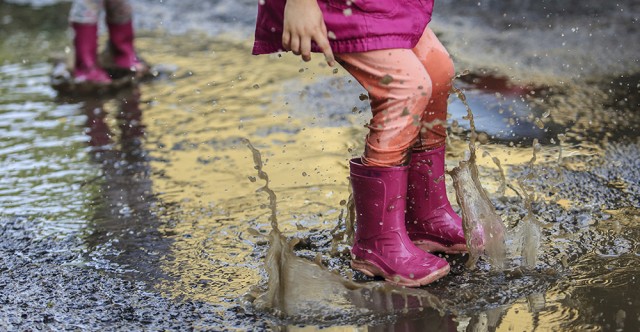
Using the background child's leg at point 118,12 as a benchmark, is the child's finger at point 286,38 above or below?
above

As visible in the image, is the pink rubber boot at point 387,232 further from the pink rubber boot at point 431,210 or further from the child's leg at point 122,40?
the child's leg at point 122,40

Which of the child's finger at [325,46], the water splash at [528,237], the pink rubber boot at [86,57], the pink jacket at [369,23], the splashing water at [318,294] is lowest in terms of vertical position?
the splashing water at [318,294]

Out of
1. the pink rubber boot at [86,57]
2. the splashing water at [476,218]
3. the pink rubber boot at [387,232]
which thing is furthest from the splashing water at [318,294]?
the pink rubber boot at [86,57]

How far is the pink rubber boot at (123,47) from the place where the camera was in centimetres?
584

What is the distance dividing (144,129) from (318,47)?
2123 mm

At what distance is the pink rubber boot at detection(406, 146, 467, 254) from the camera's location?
3127 mm

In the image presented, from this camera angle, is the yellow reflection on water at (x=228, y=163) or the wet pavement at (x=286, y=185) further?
the yellow reflection on water at (x=228, y=163)

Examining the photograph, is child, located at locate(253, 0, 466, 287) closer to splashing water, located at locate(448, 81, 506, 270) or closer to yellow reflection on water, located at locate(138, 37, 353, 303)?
splashing water, located at locate(448, 81, 506, 270)

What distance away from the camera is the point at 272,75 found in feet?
18.3

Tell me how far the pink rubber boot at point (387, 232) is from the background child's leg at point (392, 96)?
5cm

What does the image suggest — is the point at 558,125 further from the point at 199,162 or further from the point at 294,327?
the point at 294,327

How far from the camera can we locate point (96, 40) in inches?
225

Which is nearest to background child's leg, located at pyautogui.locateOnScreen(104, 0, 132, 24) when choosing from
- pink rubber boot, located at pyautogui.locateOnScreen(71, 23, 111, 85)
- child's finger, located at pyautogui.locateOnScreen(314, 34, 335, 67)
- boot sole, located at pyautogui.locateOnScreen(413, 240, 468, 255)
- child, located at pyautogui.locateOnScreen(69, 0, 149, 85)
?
child, located at pyautogui.locateOnScreen(69, 0, 149, 85)

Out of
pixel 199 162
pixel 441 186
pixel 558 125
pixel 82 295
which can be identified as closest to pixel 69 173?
pixel 199 162
